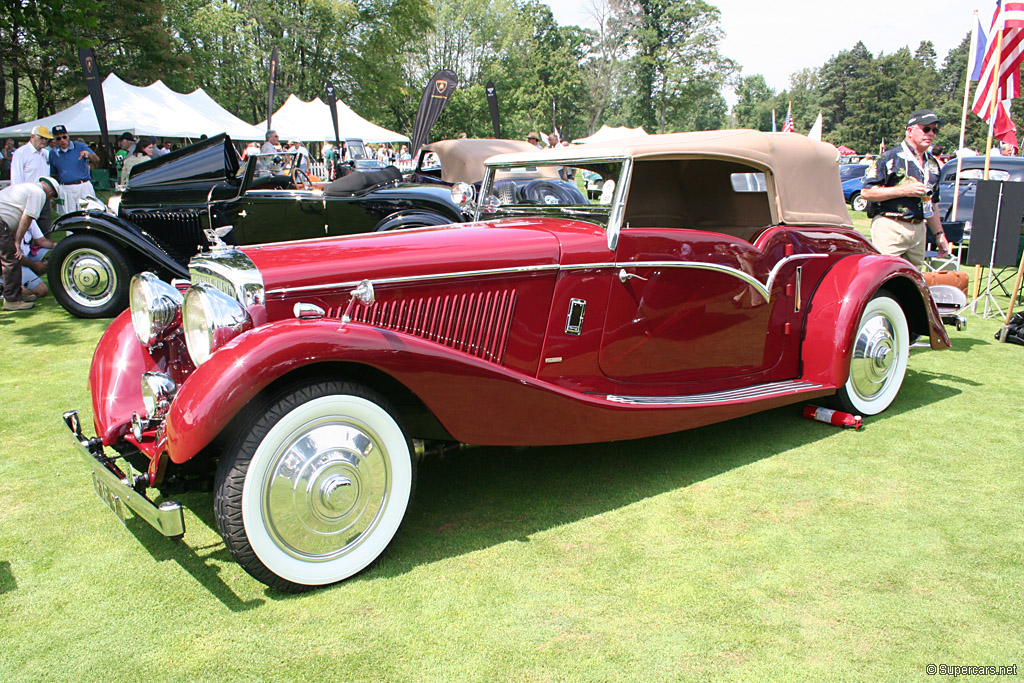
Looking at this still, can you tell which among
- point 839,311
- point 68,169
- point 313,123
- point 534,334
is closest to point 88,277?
point 68,169

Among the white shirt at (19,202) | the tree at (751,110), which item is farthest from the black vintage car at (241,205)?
the tree at (751,110)

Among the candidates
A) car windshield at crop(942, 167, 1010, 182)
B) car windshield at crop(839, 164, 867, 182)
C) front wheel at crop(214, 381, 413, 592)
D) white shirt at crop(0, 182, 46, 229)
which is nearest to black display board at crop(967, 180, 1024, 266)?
front wheel at crop(214, 381, 413, 592)

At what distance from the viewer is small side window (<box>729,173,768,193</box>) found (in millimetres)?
4305

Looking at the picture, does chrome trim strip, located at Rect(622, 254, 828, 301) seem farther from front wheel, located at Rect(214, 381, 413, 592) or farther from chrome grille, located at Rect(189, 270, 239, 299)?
chrome grille, located at Rect(189, 270, 239, 299)

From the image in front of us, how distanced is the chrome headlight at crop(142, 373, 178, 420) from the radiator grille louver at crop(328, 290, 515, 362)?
771mm

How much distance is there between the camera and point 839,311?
4.13 metres

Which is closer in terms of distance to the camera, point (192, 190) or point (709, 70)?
point (192, 190)

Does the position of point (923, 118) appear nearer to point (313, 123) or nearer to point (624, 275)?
point (624, 275)

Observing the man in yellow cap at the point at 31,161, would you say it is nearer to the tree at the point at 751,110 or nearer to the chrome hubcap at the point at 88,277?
the chrome hubcap at the point at 88,277

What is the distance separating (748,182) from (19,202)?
7433 mm

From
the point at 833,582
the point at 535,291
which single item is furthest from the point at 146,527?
the point at 833,582

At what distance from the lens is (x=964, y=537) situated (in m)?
3.02

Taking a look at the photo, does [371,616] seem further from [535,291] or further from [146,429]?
[535,291]

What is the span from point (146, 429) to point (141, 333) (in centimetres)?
51
